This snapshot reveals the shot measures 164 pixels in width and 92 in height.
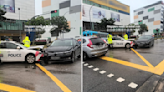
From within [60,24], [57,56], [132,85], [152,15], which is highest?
[152,15]

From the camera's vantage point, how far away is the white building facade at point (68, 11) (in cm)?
189

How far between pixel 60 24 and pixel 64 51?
0.61m

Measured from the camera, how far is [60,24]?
1902 millimetres

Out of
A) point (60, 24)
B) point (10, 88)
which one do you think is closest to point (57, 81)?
point (10, 88)

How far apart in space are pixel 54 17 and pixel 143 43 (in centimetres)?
298

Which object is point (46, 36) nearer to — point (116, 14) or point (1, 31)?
point (1, 31)

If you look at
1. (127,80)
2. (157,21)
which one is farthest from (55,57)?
(157,21)

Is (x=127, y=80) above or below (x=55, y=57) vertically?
below

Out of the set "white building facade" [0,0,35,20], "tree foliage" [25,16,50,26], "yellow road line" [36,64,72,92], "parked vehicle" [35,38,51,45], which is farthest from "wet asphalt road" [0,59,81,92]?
"white building facade" [0,0,35,20]

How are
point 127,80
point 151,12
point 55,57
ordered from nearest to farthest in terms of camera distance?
point 55,57
point 127,80
point 151,12

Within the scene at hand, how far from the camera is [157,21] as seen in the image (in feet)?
9.25

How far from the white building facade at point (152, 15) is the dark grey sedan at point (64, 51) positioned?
1800mm

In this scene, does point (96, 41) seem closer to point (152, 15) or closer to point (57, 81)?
point (152, 15)

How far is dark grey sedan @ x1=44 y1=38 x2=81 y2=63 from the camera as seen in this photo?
2.08m
